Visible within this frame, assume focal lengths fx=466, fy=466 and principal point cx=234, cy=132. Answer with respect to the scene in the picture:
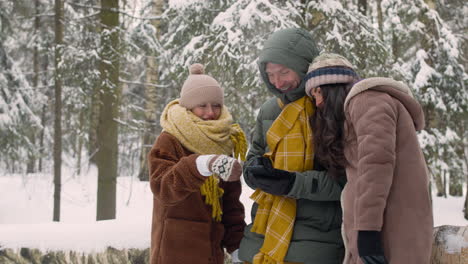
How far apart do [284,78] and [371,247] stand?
1040mm

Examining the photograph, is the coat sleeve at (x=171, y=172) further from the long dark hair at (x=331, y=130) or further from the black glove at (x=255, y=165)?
the long dark hair at (x=331, y=130)

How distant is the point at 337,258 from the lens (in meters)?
2.40

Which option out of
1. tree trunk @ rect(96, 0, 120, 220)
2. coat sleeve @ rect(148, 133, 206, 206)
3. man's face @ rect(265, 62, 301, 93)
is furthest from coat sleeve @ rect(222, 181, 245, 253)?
tree trunk @ rect(96, 0, 120, 220)

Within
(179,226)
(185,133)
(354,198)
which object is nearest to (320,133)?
(354,198)

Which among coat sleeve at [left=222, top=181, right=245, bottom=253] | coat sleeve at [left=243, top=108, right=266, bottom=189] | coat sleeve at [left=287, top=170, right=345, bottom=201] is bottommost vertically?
coat sleeve at [left=222, top=181, right=245, bottom=253]

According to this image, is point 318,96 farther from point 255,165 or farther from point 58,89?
point 58,89

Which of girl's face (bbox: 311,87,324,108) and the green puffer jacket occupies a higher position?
girl's face (bbox: 311,87,324,108)

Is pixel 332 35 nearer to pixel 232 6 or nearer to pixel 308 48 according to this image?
pixel 232 6

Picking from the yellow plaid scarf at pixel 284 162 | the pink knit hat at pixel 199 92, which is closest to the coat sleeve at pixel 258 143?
the yellow plaid scarf at pixel 284 162

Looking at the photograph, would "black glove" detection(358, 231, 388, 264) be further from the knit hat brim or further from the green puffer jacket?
the knit hat brim

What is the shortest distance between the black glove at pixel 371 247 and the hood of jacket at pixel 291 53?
0.91 meters

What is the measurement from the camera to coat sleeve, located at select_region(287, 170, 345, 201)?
2.31m

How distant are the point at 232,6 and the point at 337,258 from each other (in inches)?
212

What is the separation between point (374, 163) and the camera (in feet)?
6.55
